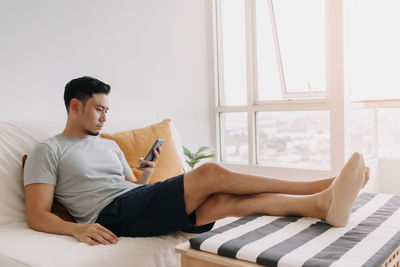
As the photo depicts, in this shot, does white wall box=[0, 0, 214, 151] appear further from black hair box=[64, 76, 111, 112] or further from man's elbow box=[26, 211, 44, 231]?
man's elbow box=[26, 211, 44, 231]

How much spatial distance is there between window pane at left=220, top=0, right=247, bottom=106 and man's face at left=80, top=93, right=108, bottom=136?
2161 mm

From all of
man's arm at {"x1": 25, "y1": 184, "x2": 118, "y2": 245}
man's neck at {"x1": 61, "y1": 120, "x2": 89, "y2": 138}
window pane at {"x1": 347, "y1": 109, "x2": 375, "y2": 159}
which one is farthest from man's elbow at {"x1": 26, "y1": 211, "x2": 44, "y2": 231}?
window pane at {"x1": 347, "y1": 109, "x2": 375, "y2": 159}

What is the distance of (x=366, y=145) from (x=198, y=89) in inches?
64.1

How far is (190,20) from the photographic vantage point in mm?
3727

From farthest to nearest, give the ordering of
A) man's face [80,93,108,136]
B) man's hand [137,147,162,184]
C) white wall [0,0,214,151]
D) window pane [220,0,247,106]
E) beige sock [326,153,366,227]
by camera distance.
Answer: window pane [220,0,247,106], white wall [0,0,214,151], man's hand [137,147,162,184], man's face [80,93,108,136], beige sock [326,153,366,227]

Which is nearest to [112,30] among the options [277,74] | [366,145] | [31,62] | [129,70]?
[129,70]

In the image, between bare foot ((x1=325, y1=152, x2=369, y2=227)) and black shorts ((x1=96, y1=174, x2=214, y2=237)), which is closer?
bare foot ((x1=325, y1=152, x2=369, y2=227))

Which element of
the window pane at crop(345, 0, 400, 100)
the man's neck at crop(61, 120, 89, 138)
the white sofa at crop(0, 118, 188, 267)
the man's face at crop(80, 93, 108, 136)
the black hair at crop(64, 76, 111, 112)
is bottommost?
the white sofa at crop(0, 118, 188, 267)

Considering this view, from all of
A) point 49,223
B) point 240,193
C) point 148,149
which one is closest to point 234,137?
point 148,149

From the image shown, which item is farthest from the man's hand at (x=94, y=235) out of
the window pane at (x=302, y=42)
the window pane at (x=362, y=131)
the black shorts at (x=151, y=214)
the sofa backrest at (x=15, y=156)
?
the window pane at (x=302, y=42)

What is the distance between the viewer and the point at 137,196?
5.69 feet

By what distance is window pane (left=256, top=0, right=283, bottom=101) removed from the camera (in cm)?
371

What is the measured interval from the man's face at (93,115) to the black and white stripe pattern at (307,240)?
2.95ft

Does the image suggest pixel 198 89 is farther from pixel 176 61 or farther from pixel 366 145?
pixel 366 145
